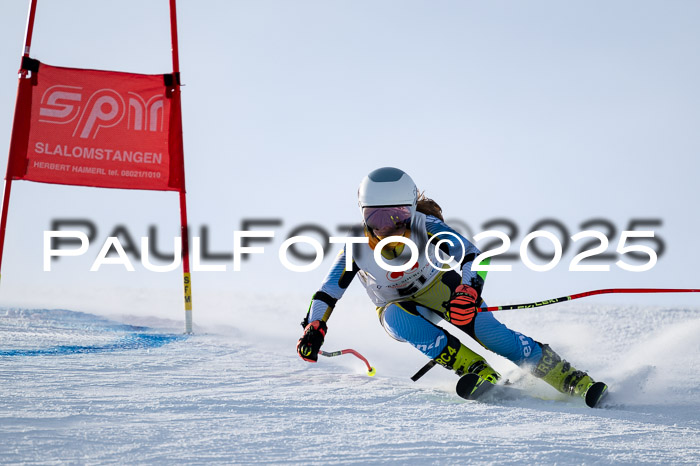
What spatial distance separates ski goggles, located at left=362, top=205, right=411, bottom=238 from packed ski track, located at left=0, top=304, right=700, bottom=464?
2.50 feet

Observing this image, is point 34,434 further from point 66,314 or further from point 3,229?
point 66,314

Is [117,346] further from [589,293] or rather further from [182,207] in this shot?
[589,293]

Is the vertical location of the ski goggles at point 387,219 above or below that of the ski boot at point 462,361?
above

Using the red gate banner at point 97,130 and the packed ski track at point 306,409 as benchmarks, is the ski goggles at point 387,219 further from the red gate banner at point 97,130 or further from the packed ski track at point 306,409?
the red gate banner at point 97,130

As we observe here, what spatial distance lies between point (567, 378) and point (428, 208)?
43.8 inches

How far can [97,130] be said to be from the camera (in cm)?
595

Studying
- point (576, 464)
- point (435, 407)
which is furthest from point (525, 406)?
point (576, 464)

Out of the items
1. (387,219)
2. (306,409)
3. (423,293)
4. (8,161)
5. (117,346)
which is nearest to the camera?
(306,409)

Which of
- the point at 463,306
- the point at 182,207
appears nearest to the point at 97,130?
the point at 182,207

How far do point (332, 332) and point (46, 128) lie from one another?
322 centimetres

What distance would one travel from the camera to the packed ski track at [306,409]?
1901 mm

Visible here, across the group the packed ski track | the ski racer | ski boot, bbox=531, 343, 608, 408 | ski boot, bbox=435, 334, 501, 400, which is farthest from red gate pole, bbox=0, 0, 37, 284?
ski boot, bbox=531, 343, 608, 408

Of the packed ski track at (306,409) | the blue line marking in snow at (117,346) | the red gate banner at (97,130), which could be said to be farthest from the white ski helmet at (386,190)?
the red gate banner at (97,130)

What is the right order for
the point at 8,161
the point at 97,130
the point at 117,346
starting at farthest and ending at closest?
the point at 97,130 → the point at 8,161 → the point at 117,346
